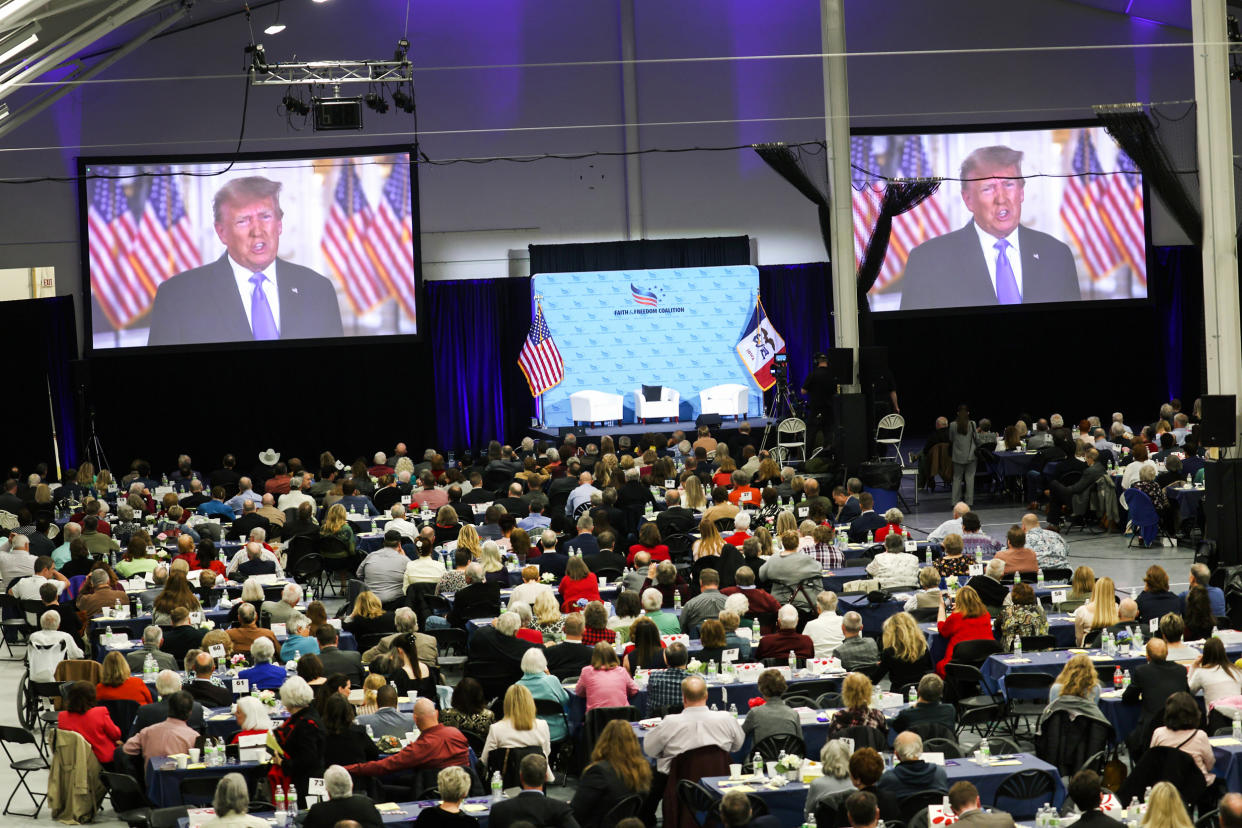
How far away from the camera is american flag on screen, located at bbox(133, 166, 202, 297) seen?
87.0 ft

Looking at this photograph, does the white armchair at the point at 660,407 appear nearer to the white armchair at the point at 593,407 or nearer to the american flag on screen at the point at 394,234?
the white armchair at the point at 593,407

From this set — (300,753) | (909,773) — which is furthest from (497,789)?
(909,773)

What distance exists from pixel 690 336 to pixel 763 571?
14648mm

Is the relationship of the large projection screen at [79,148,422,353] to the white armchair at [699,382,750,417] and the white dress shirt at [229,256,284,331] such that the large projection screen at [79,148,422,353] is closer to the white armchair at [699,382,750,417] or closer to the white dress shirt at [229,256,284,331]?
the white dress shirt at [229,256,284,331]

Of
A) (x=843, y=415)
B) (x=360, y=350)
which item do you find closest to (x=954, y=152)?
(x=843, y=415)

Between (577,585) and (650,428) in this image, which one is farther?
(650,428)

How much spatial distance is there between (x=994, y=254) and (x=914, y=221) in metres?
1.60

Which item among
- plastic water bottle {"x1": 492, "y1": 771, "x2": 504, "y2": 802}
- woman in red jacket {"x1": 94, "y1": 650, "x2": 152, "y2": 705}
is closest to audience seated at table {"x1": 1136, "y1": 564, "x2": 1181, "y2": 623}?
plastic water bottle {"x1": 492, "y1": 771, "x2": 504, "y2": 802}

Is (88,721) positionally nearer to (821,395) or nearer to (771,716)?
(771,716)

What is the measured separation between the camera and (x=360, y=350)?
91.5ft

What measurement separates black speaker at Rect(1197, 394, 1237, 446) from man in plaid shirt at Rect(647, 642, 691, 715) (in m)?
8.25

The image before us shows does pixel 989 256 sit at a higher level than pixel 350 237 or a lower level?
lower

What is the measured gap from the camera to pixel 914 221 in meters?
28.0

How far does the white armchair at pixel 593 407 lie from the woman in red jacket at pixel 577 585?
13.9 metres
